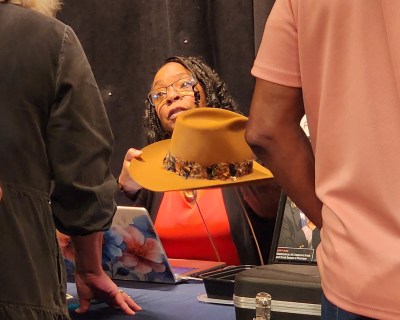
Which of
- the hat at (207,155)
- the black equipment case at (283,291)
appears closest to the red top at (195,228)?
the hat at (207,155)

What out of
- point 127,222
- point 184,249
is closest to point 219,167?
point 127,222

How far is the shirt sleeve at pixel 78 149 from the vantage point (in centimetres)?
128

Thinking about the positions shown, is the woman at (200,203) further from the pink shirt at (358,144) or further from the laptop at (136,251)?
the pink shirt at (358,144)

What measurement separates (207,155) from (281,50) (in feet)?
3.37

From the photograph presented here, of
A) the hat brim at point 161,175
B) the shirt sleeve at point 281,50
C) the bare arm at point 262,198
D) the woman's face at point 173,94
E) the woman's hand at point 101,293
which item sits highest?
the shirt sleeve at point 281,50

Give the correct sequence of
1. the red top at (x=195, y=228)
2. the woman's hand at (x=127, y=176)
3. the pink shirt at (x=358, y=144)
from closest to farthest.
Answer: the pink shirt at (x=358, y=144), the woman's hand at (x=127, y=176), the red top at (x=195, y=228)

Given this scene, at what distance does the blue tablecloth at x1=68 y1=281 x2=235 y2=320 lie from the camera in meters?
1.56

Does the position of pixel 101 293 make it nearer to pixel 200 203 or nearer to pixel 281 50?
pixel 281 50

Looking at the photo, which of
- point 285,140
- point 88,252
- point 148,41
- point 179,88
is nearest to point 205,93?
point 179,88

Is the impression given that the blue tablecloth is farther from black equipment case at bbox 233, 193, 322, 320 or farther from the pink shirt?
the pink shirt

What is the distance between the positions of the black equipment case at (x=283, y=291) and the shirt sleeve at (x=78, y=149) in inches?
11.0

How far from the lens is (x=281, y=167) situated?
1068mm

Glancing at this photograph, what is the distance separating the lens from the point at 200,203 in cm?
245

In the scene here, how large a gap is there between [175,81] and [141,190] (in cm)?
36
